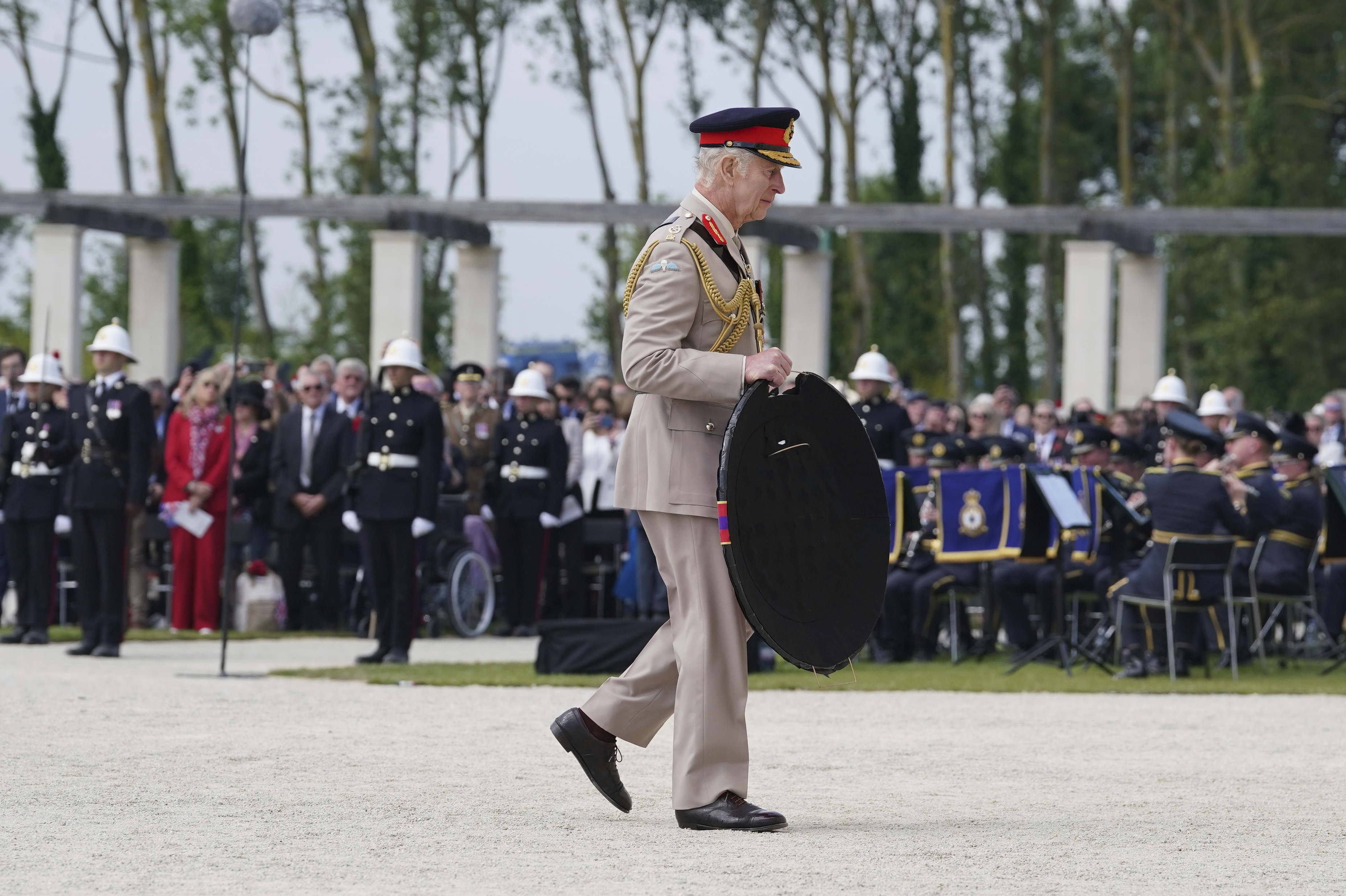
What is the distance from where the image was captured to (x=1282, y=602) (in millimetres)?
14820

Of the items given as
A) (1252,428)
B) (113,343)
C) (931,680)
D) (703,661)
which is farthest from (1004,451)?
(703,661)

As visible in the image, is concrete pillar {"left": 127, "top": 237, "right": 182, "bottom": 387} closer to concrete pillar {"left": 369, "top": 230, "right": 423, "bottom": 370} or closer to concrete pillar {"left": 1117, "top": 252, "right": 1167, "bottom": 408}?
concrete pillar {"left": 369, "top": 230, "right": 423, "bottom": 370}

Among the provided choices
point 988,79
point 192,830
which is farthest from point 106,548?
point 988,79

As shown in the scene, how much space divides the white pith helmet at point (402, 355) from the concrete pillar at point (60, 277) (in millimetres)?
14689

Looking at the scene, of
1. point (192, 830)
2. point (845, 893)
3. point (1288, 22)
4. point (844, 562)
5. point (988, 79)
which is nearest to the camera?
point (845, 893)

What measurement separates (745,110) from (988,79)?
141 ft

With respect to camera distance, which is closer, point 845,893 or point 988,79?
point 845,893

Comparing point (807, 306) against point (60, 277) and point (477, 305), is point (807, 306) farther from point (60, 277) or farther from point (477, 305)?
point (60, 277)

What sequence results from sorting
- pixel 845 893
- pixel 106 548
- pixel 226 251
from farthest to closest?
pixel 226 251, pixel 106 548, pixel 845 893

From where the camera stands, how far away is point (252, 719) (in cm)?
985

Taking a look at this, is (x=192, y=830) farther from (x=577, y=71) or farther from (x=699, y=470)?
(x=577, y=71)

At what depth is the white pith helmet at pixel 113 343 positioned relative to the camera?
14508 mm

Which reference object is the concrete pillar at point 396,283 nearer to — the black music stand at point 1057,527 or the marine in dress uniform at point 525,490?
the marine in dress uniform at point 525,490

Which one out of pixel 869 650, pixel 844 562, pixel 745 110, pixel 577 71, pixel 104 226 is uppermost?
pixel 577 71
